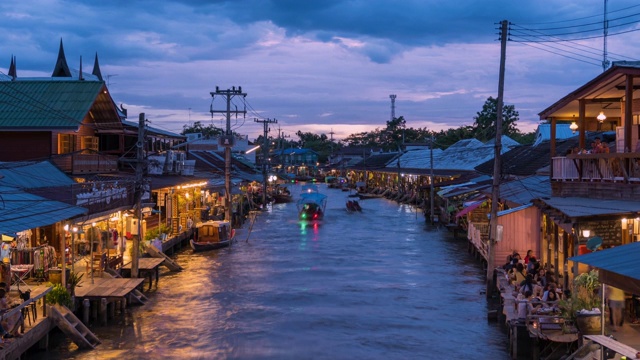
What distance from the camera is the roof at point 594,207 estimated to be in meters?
16.5

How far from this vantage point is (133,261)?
26484mm

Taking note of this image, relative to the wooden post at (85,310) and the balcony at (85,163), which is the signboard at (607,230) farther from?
the balcony at (85,163)

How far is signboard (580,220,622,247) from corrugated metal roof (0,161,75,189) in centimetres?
1741

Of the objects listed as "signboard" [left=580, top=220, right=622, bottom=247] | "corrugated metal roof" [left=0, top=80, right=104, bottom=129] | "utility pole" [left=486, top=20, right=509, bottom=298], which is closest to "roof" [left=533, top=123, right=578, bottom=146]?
"utility pole" [left=486, top=20, right=509, bottom=298]

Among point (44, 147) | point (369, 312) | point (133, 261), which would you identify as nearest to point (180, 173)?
point (44, 147)

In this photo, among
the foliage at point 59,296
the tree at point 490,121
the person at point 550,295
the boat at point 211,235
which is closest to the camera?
the person at point 550,295

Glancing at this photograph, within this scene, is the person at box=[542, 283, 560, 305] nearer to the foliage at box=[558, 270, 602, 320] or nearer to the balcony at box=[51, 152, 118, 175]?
the foliage at box=[558, 270, 602, 320]

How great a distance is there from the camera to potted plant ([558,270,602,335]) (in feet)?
45.8

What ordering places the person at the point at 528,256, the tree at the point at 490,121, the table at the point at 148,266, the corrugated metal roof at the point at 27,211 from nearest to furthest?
the corrugated metal roof at the point at 27,211
the person at the point at 528,256
the table at the point at 148,266
the tree at the point at 490,121

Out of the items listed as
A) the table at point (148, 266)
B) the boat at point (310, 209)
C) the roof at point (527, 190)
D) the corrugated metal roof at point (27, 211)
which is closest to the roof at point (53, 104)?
the table at point (148, 266)

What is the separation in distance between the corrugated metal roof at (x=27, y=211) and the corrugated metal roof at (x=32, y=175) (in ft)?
5.74

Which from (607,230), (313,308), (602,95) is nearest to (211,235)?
(313,308)

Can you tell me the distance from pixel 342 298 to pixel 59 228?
448 inches

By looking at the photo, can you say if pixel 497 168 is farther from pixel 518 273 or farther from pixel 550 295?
pixel 550 295
